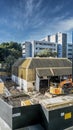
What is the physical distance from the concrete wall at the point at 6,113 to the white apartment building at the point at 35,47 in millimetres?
51604

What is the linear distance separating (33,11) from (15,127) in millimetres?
9280

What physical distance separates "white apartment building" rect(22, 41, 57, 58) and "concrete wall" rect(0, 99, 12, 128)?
51604 millimetres

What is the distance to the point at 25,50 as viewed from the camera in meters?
63.1

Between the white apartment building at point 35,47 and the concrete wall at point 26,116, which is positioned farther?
the white apartment building at point 35,47

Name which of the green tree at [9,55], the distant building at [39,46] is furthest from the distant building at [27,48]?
the green tree at [9,55]

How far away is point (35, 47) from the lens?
58094 millimetres

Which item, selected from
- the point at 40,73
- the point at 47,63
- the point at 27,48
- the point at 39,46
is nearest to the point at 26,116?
the point at 40,73

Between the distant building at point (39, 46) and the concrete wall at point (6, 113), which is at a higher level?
the distant building at point (39, 46)

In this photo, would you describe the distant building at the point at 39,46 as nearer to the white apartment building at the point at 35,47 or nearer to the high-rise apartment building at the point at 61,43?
the white apartment building at the point at 35,47

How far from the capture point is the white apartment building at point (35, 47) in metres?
58.4

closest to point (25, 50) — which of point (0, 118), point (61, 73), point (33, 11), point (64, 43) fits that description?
point (64, 43)

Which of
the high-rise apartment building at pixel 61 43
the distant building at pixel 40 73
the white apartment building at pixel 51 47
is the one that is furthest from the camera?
the high-rise apartment building at pixel 61 43

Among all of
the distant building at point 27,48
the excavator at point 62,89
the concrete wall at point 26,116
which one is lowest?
the excavator at point 62,89

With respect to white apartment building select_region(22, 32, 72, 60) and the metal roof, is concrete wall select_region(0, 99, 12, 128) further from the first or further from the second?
white apartment building select_region(22, 32, 72, 60)
